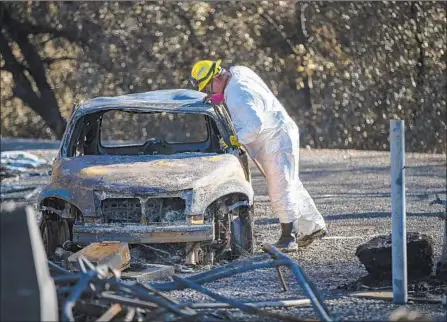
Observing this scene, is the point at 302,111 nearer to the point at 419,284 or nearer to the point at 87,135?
the point at 87,135

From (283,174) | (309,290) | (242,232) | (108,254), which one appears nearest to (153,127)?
(283,174)

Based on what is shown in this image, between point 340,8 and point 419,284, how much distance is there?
1911cm

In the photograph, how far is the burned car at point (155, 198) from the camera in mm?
10352

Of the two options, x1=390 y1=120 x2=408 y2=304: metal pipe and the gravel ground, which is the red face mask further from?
x1=390 y1=120 x2=408 y2=304: metal pipe

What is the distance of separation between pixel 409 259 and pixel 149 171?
8.70 ft

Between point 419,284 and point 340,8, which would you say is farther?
point 340,8

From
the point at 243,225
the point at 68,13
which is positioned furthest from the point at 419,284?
the point at 68,13

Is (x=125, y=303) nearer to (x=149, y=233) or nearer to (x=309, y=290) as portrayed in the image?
(x=309, y=290)

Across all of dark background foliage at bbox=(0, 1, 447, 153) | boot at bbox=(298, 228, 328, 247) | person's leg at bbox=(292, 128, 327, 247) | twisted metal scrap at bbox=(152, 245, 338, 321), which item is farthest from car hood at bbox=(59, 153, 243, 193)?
dark background foliage at bbox=(0, 1, 447, 153)

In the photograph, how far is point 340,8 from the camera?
27625 mm

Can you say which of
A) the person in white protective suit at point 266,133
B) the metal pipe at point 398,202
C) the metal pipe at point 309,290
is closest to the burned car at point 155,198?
the person in white protective suit at point 266,133

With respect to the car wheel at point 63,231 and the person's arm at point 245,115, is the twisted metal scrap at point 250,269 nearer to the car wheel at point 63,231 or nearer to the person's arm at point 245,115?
the car wheel at point 63,231

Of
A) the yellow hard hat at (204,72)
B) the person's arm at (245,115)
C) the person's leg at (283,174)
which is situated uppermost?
the yellow hard hat at (204,72)

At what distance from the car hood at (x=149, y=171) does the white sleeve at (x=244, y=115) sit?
25 cm
